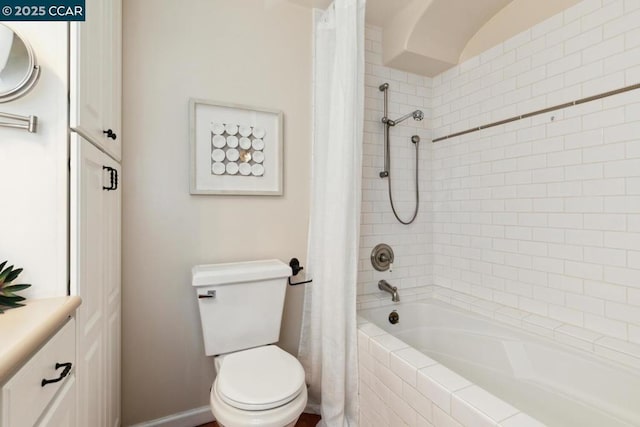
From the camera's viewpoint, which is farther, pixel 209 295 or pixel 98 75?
pixel 209 295

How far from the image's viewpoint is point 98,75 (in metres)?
1.07

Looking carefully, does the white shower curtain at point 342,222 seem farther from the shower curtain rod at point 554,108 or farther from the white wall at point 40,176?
the white wall at point 40,176

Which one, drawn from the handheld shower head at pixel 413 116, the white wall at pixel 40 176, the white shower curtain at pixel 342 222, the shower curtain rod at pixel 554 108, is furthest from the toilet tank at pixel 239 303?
the shower curtain rod at pixel 554 108

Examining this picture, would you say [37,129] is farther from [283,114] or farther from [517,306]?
[517,306]

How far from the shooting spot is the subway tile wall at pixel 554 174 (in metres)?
1.33

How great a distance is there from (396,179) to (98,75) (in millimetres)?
1766

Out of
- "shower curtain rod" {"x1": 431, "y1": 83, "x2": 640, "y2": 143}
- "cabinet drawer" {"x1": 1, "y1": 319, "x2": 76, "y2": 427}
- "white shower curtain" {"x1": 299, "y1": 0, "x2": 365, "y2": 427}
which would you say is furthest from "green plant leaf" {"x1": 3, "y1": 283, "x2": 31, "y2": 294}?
"shower curtain rod" {"x1": 431, "y1": 83, "x2": 640, "y2": 143}

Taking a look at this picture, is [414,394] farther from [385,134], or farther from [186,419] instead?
[385,134]

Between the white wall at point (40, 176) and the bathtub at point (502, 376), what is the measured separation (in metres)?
1.27

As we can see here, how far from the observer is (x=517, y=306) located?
68.3 inches

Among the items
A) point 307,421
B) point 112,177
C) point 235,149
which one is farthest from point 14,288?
point 307,421

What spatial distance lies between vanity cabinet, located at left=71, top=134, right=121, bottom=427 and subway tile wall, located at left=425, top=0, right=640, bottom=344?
2.05 meters

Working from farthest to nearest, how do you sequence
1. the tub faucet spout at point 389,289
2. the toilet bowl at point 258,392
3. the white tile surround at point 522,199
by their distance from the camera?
1. the tub faucet spout at point 389,289
2. the white tile surround at point 522,199
3. the toilet bowl at point 258,392

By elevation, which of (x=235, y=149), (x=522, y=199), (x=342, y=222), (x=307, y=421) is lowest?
→ (x=307, y=421)
